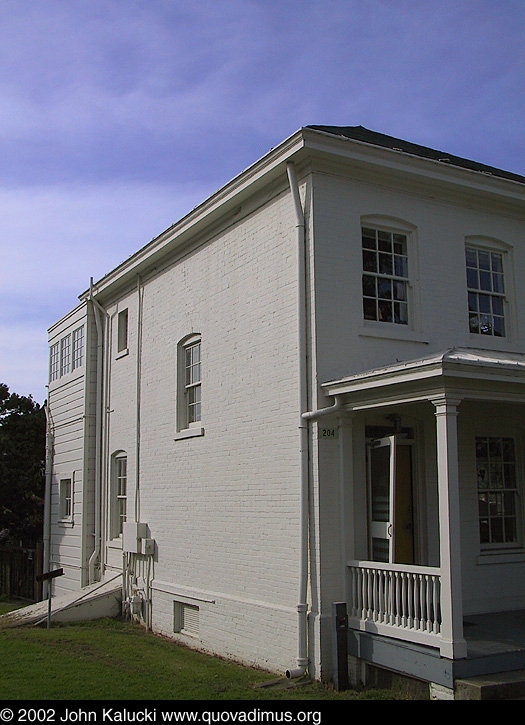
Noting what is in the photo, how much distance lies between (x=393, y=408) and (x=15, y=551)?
564 inches

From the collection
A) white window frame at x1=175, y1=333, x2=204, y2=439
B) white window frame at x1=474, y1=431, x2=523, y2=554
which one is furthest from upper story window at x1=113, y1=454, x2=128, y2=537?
white window frame at x1=474, y1=431, x2=523, y2=554

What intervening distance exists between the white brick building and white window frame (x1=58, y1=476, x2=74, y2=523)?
4.70 m

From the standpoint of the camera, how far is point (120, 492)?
16562 millimetres

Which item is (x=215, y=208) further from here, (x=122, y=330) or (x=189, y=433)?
(x=122, y=330)

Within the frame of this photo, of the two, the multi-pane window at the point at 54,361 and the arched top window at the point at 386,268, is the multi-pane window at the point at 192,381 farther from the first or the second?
the multi-pane window at the point at 54,361

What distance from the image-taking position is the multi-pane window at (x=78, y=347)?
60.9 ft

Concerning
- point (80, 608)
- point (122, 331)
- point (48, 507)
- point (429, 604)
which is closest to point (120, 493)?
point (80, 608)

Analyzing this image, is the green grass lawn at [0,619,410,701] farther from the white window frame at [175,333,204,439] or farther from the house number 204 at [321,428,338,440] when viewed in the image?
the white window frame at [175,333,204,439]

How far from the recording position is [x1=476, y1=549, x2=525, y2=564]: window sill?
10945mm

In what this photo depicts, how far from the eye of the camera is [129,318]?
16.4 m

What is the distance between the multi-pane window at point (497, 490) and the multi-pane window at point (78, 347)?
413 inches

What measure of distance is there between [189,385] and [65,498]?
7015mm

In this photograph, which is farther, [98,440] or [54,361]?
[54,361]

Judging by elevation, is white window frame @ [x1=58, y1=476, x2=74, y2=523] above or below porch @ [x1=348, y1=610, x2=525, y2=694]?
above
